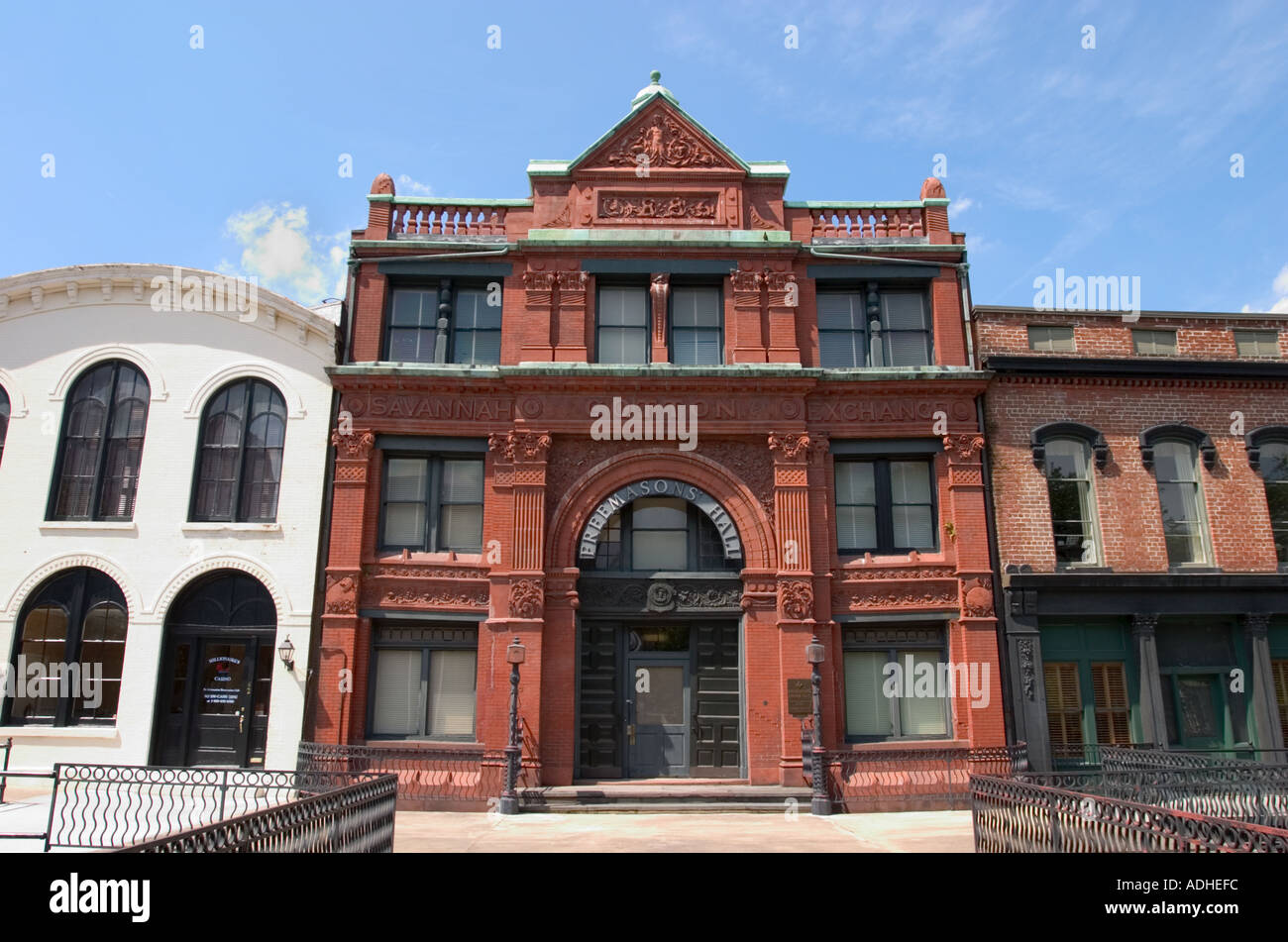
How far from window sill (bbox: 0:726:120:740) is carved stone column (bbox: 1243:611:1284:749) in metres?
25.3

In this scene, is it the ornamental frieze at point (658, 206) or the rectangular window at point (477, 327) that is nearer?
the rectangular window at point (477, 327)

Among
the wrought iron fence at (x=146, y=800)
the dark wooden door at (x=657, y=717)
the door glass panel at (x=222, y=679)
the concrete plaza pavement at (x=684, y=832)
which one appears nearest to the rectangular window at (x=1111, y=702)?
the concrete plaza pavement at (x=684, y=832)

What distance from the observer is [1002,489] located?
20.1m

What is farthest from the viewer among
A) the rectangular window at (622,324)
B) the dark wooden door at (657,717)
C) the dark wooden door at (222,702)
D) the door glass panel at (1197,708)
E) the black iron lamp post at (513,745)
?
the rectangular window at (622,324)

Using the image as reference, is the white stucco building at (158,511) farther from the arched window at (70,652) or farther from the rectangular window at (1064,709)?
the rectangular window at (1064,709)

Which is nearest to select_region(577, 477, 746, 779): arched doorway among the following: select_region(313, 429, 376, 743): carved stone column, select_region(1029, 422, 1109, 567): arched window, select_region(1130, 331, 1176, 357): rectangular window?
select_region(313, 429, 376, 743): carved stone column

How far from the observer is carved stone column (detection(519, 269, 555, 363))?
20562 millimetres

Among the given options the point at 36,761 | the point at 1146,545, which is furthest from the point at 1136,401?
the point at 36,761

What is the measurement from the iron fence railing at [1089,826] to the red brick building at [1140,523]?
948cm

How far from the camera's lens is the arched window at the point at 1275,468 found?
2059cm

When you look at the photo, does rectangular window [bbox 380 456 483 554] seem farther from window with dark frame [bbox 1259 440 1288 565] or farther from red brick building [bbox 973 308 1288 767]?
window with dark frame [bbox 1259 440 1288 565]

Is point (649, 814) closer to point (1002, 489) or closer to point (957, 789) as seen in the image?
point (957, 789)

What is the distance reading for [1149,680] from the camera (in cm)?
1923

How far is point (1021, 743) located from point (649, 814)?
317 inches
